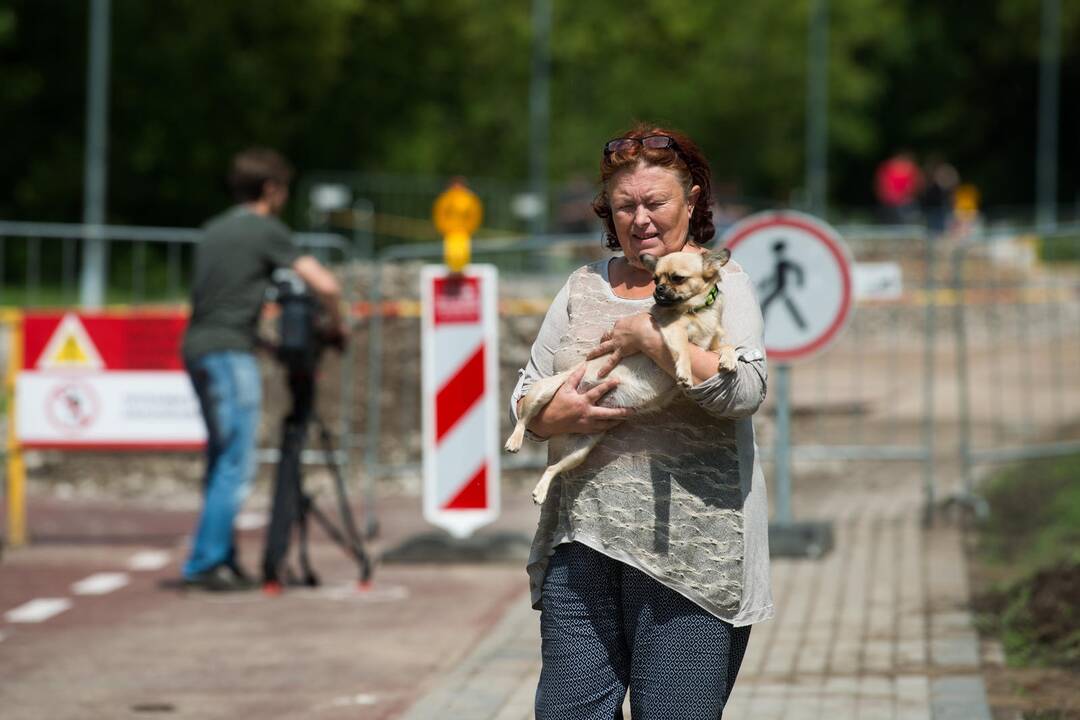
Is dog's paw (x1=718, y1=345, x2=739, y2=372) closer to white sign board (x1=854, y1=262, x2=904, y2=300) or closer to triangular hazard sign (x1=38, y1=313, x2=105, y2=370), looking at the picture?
triangular hazard sign (x1=38, y1=313, x2=105, y2=370)

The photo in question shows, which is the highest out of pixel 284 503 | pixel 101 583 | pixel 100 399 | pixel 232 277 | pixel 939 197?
pixel 939 197

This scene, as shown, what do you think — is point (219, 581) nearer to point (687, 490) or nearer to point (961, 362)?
point (961, 362)

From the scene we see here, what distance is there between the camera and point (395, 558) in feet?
34.3

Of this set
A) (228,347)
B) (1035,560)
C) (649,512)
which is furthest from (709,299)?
(1035,560)

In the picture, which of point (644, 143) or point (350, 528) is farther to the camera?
point (350, 528)

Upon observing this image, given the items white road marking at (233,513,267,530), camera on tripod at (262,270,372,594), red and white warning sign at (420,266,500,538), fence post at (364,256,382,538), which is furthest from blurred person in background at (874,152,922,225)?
camera on tripod at (262,270,372,594)

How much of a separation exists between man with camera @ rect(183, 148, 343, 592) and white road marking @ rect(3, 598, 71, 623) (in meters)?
0.60

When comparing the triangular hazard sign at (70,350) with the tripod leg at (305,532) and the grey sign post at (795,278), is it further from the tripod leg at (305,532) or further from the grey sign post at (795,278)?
the grey sign post at (795,278)

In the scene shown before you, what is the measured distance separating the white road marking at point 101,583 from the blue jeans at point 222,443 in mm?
505

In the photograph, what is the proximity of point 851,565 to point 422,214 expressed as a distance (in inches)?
1123

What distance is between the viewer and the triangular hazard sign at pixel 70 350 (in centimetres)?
1117

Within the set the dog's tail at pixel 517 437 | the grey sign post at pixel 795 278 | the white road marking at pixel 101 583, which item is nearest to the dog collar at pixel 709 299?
the dog's tail at pixel 517 437

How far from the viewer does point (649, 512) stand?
450 centimetres

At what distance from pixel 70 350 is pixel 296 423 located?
6.69 ft
